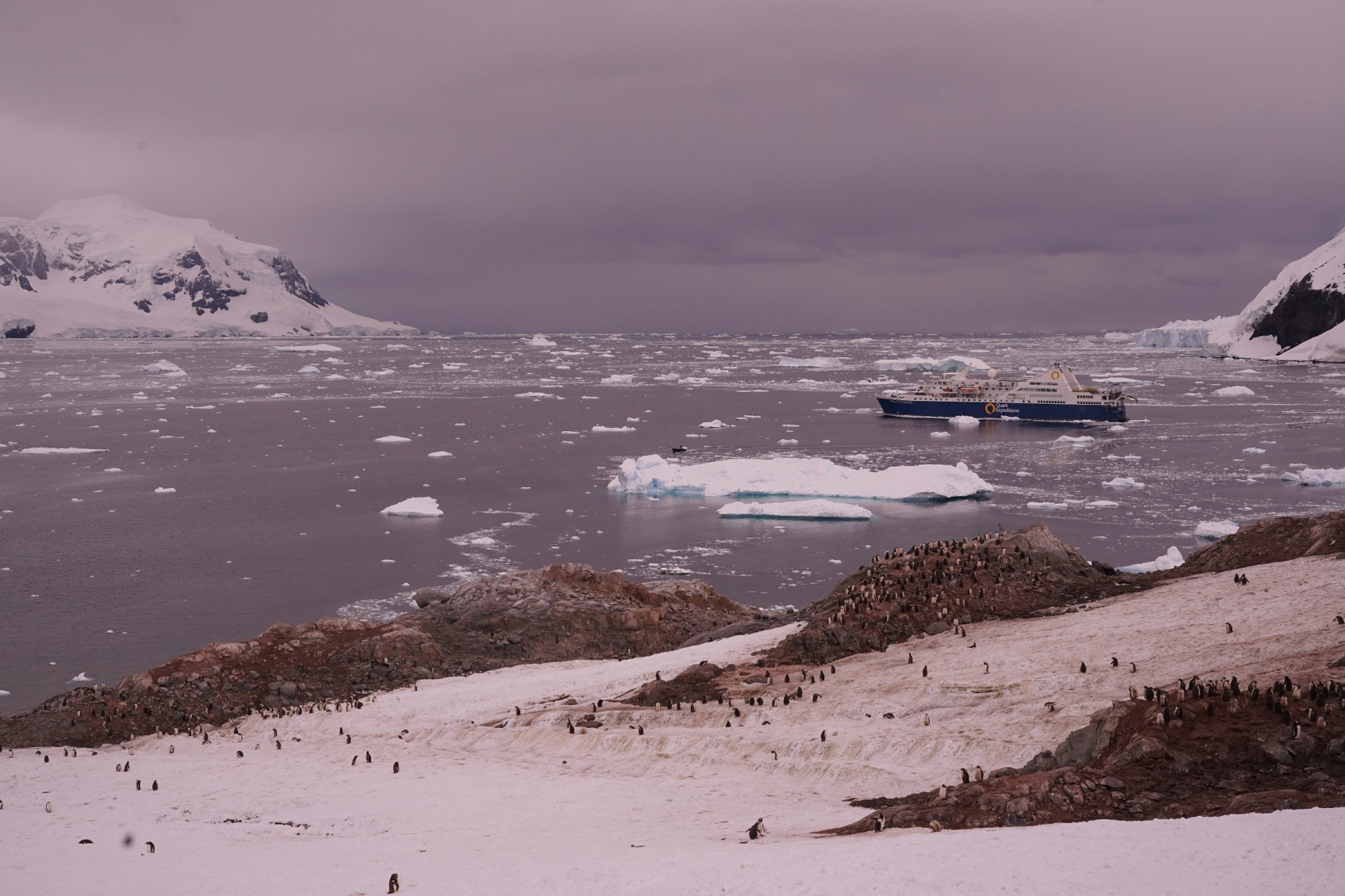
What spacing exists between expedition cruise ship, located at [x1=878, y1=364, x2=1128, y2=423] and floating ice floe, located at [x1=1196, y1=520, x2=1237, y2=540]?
130ft

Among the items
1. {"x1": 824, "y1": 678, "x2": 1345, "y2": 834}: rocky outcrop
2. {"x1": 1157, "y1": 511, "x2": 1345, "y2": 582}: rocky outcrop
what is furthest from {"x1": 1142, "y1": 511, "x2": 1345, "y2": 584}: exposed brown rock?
{"x1": 824, "y1": 678, "x2": 1345, "y2": 834}: rocky outcrop

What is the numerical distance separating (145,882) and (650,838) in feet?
15.3

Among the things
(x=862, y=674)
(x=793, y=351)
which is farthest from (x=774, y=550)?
(x=793, y=351)

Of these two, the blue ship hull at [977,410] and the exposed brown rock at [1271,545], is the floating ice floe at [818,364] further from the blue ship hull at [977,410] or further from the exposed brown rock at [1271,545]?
the exposed brown rock at [1271,545]

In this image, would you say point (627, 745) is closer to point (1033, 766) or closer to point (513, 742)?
point (513, 742)

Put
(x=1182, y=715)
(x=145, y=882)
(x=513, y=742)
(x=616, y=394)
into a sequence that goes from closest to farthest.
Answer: (x=145, y=882) → (x=1182, y=715) → (x=513, y=742) → (x=616, y=394)

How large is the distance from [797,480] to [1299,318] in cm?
12017

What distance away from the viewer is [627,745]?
14062 millimetres

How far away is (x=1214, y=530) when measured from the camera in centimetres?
3444

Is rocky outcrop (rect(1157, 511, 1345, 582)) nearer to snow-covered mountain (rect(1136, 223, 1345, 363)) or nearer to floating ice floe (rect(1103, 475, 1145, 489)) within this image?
floating ice floe (rect(1103, 475, 1145, 489))

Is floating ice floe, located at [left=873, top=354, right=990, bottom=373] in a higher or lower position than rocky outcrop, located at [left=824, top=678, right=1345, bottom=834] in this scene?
higher

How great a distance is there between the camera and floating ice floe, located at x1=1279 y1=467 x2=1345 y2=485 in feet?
143

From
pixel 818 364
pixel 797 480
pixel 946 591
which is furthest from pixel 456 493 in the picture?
pixel 818 364

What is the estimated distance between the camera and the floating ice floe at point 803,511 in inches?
1576
